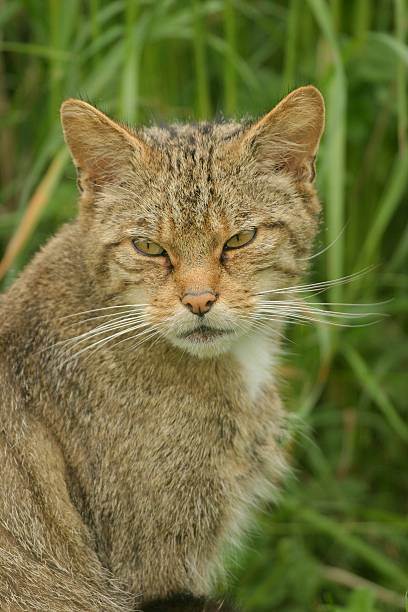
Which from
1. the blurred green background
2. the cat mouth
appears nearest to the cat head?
the cat mouth

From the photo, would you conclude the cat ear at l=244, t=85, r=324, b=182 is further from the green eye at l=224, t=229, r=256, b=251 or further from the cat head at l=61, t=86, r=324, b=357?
the green eye at l=224, t=229, r=256, b=251

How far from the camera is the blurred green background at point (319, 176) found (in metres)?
4.08

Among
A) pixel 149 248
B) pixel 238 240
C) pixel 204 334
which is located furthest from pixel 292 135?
pixel 204 334

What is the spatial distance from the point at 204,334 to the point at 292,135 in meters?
0.65

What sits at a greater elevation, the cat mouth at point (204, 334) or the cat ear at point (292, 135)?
the cat ear at point (292, 135)

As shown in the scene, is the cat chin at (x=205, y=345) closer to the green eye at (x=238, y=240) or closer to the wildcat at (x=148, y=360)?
the wildcat at (x=148, y=360)

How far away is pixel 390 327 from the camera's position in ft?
16.0

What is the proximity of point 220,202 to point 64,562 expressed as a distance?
1102mm

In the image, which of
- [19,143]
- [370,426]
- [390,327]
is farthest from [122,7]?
[370,426]

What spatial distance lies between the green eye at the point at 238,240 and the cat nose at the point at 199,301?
19cm

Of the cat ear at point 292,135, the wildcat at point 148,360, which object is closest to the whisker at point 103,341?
the wildcat at point 148,360

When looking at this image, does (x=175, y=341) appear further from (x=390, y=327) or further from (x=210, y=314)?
(x=390, y=327)

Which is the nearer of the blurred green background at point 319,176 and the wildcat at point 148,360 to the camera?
the wildcat at point 148,360

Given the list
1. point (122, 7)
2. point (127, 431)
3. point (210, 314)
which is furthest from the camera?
point (122, 7)
